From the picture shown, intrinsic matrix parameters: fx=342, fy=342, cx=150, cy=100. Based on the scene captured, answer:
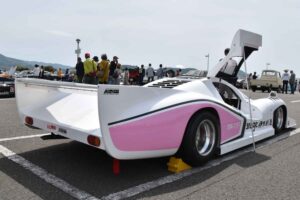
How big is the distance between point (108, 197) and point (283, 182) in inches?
80.7

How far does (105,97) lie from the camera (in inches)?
135

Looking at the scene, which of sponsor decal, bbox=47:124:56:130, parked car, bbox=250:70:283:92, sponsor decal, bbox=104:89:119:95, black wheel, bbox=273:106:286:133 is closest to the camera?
sponsor decal, bbox=104:89:119:95

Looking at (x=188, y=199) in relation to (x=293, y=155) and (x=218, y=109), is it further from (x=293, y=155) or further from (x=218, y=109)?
(x=293, y=155)

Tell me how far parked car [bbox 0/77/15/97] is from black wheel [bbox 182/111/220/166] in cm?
1053

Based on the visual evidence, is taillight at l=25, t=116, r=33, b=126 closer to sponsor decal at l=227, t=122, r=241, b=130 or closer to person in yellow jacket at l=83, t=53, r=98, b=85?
sponsor decal at l=227, t=122, r=241, b=130

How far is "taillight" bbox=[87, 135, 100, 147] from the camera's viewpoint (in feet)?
11.7

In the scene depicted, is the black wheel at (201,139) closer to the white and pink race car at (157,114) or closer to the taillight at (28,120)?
the white and pink race car at (157,114)

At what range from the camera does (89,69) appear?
43.0 ft

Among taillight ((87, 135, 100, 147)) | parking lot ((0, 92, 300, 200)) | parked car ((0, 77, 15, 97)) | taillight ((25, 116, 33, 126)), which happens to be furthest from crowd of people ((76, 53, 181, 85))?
taillight ((87, 135, 100, 147))

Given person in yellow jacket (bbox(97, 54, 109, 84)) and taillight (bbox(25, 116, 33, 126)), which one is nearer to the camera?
taillight (bbox(25, 116, 33, 126))

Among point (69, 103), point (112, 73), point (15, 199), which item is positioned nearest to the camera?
point (15, 199)

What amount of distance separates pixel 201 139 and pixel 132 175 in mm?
1117

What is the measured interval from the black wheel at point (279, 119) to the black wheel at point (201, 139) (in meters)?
2.32

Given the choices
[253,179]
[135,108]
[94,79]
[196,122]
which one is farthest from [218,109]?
[94,79]
